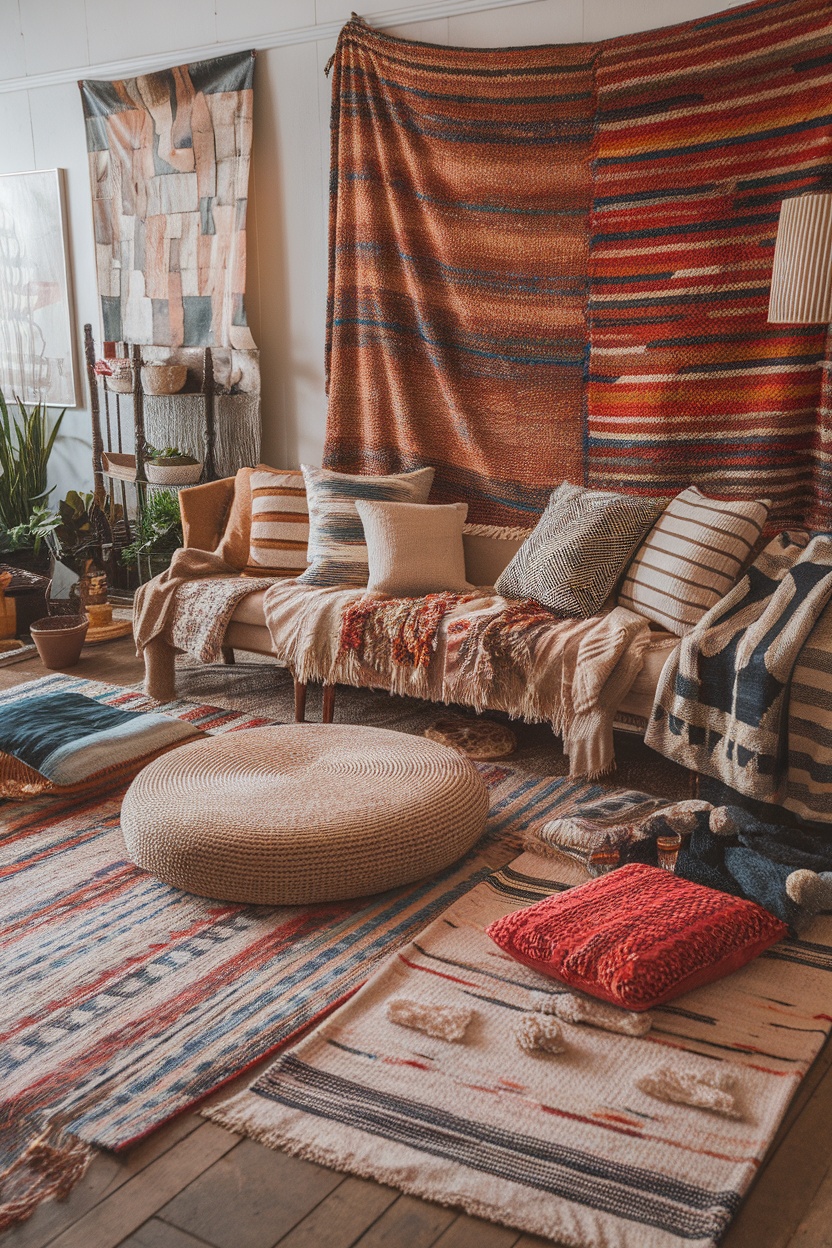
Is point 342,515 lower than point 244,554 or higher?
higher

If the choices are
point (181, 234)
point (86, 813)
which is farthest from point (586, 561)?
point (181, 234)

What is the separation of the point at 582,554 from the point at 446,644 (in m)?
0.51

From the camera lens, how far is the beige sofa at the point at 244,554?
3590mm

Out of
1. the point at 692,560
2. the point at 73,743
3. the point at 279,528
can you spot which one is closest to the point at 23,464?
the point at 279,528

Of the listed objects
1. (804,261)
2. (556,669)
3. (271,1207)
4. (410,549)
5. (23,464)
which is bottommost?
(271,1207)

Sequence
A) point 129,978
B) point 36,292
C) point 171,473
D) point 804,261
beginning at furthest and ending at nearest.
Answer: point 36,292 → point 171,473 → point 804,261 → point 129,978

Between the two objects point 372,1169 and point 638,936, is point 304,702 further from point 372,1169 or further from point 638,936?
point 372,1169

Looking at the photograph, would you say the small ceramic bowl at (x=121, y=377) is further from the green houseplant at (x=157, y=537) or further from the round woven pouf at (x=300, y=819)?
the round woven pouf at (x=300, y=819)

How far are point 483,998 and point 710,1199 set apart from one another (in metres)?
0.58

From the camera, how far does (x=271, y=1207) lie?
1.58 m

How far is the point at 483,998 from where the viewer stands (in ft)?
6.71

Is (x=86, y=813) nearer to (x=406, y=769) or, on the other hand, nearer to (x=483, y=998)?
(x=406, y=769)

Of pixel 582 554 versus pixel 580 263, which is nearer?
pixel 582 554

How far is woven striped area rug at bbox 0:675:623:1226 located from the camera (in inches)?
69.1
